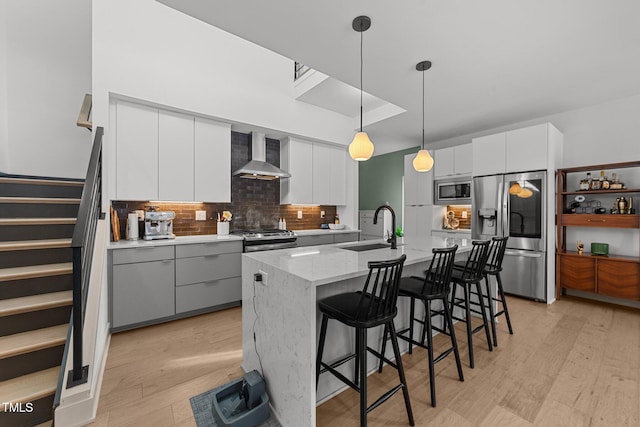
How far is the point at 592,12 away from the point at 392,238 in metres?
2.27

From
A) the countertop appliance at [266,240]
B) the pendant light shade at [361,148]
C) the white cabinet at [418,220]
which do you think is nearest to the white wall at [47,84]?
the countertop appliance at [266,240]

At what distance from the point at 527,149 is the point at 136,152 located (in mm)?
5147

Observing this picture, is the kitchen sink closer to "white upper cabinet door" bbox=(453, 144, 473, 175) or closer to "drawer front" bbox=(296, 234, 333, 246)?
"drawer front" bbox=(296, 234, 333, 246)

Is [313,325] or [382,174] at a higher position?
[382,174]

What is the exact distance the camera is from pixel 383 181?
7004 mm

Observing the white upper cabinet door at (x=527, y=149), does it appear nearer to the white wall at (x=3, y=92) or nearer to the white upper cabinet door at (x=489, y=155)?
the white upper cabinet door at (x=489, y=155)

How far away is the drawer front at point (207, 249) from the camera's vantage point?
10.2ft

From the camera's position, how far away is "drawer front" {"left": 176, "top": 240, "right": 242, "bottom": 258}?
3.12 m

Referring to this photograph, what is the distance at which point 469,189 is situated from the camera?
462cm

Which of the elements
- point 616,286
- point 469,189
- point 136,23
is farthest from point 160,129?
point 616,286

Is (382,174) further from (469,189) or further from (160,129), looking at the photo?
(160,129)

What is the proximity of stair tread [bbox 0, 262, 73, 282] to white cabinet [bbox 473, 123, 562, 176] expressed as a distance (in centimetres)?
520

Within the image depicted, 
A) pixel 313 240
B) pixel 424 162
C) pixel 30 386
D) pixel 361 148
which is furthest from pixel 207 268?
pixel 424 162

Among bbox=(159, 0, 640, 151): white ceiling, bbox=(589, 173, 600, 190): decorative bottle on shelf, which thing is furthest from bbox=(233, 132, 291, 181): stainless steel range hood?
bbox=(589, 173, 600, 190): decorative bottle on shelf
